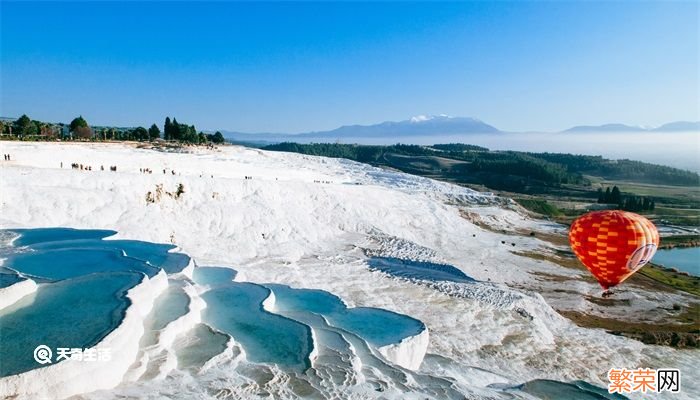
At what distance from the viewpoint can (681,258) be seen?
47.6m

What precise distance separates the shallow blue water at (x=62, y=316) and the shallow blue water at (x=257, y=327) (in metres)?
3.12

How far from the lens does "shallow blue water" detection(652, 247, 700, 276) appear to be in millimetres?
43453

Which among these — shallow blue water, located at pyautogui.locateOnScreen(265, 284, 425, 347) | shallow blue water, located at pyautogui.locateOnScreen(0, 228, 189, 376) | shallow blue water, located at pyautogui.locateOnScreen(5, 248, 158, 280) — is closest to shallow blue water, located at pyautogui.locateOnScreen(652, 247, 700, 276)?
shallow blue water, located at pyautogui.locateOnScreen(265, 284, 425, 347)

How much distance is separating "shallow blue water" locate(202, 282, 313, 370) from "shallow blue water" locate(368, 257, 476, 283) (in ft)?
36.3

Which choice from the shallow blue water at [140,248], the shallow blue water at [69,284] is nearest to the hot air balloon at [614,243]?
the shallow blue water at [69,284]

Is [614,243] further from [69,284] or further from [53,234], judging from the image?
[53,234]

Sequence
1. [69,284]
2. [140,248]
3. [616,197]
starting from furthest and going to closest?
1. [616,197]
2. [140,248]
3. [69,284]

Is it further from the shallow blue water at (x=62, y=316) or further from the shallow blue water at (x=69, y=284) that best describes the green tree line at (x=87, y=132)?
the shallow blue water at (x=62, y=316)

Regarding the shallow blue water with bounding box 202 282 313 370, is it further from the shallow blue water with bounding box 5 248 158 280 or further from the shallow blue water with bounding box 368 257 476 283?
the shallow blue water with bounding box 368 257 476 283

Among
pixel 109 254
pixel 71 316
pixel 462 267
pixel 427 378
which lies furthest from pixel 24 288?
pixel 462 267

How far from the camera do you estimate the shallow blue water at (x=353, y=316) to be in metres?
16.9

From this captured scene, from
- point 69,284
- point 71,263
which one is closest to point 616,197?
point 71,263

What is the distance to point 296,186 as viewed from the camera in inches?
1656

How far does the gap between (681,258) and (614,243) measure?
34.4 m
